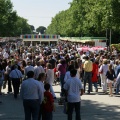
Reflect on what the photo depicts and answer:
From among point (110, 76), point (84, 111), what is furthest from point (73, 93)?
point (110, 76)

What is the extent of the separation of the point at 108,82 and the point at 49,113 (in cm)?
687

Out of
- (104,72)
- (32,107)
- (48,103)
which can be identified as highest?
(104,72)

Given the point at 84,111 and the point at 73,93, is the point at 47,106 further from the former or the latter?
the point at 84,111

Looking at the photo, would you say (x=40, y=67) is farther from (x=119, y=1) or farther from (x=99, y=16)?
(x=99, y=16)

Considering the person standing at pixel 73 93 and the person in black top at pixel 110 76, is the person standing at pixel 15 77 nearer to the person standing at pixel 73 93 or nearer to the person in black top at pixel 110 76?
the person in black top at pixel 110 76

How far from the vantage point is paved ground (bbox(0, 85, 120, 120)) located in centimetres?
1109

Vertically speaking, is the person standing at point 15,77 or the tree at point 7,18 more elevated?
the tree at point 7,18

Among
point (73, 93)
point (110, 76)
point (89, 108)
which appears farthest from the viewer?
point (110, 76)

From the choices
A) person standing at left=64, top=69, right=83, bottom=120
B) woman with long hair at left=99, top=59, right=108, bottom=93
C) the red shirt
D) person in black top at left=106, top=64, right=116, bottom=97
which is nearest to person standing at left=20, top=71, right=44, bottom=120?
the red shirt

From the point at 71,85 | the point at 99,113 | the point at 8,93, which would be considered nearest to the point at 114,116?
the point at 99,113

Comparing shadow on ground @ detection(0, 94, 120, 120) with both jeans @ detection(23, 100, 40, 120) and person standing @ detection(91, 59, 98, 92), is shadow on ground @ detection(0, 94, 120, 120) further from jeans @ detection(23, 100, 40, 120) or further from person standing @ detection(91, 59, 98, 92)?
person standing @ detection(91, 59, 98, 92)

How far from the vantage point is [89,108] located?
41.3 ft

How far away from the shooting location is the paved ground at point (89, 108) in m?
11.1

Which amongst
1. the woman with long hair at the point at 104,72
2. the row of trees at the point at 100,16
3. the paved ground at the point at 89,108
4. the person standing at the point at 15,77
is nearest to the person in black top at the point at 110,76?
the paved ground at the point at 89,108
